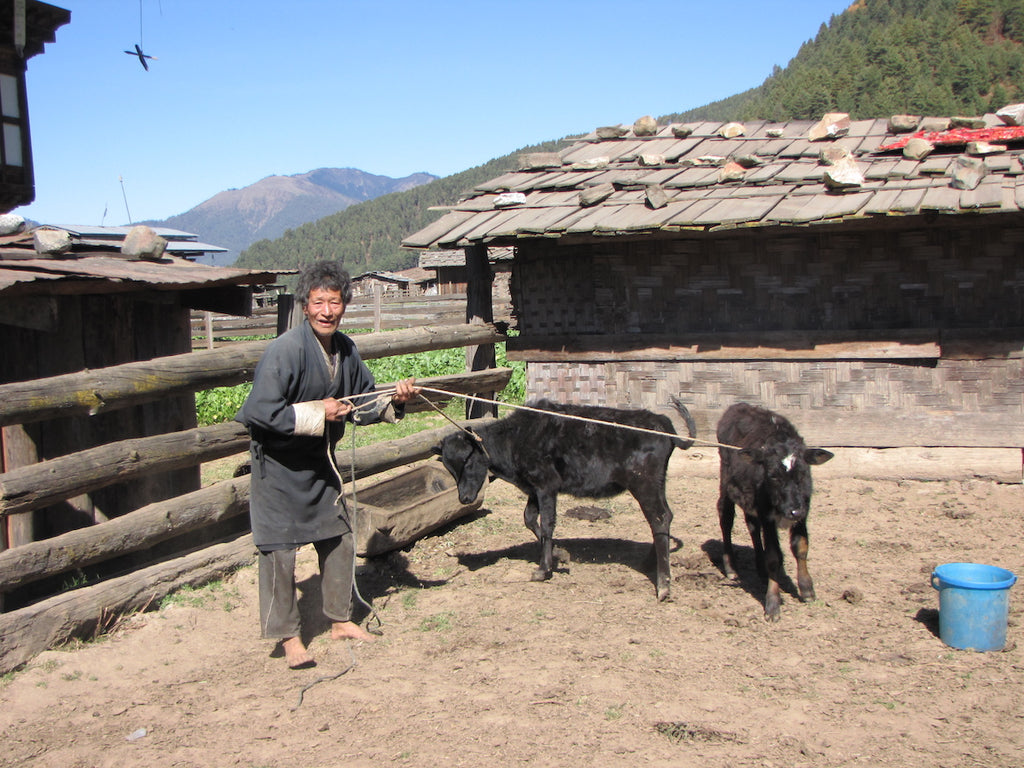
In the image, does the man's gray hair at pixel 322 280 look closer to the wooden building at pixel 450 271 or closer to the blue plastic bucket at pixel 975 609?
the blue plastic bucket at pixel 975 609

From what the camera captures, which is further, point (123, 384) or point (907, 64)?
point (907, 64)

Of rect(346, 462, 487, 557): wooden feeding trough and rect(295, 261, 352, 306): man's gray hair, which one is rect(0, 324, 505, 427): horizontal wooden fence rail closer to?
rect(295, 261, 352, 306): man's gray hair

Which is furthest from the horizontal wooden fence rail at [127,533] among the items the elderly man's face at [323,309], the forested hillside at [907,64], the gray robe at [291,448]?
the forested hillside at [907,64]

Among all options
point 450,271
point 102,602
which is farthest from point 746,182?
point 450,271

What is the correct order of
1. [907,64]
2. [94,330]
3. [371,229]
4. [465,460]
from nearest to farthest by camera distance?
[94,330] → [465,460] → [907,64] → [371,229]

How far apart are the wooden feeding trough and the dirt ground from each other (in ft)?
0.97

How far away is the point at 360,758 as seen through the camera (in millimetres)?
3664

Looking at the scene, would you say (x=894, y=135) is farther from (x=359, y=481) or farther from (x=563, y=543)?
(x=359, y=481)

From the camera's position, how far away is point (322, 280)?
15.5 feet

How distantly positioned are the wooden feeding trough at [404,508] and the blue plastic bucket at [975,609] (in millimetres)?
3548

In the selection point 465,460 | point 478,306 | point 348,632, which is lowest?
point 348,632

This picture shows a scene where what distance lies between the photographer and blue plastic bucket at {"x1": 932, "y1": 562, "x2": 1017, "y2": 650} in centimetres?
453

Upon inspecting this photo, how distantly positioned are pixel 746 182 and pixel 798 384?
229 centimetres

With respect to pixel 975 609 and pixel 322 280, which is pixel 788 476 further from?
pixel 322 280
